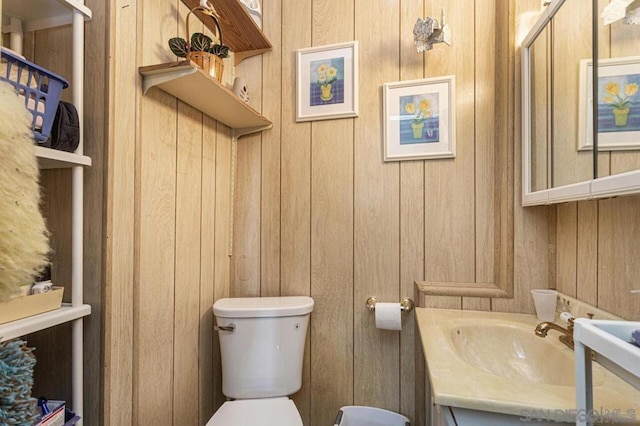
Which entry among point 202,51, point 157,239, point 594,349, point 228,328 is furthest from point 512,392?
point 202,51

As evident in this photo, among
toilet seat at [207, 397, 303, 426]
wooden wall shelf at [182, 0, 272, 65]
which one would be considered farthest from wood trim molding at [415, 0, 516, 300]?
wooden wall shelf at [182, 0, 272, 65]

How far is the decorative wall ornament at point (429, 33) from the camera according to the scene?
3.98ft

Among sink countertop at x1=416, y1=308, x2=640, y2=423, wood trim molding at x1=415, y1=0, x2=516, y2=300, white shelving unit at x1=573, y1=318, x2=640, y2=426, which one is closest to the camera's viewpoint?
white shelving unit at x1=573, y1=318, x2=640, y2=426

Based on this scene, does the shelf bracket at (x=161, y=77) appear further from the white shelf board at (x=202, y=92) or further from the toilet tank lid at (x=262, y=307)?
the toilet tank lid at (x=262, y=307)

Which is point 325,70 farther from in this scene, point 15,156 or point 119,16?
point 15,156

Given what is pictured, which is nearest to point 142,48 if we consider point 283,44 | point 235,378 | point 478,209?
point 283,44

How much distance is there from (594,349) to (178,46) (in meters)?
1.31

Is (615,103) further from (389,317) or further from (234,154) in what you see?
(234,154)

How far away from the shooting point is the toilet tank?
123 cm

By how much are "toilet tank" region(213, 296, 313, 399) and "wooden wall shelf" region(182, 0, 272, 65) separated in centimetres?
123

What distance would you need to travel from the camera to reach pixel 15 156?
326 millimetres

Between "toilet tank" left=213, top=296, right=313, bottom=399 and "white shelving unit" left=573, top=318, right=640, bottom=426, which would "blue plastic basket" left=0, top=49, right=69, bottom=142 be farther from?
"white shelving unit" left=573, top=318, right=640, bottom=426

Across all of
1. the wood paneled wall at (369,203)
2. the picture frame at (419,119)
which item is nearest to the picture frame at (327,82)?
the wood paneled wall at (369,203)

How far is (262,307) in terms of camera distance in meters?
1.25
